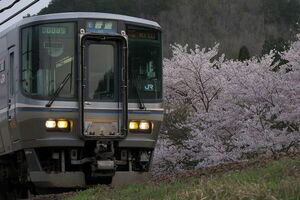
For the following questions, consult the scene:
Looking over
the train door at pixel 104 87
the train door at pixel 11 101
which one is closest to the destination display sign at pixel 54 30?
the train door at pixel 104 87

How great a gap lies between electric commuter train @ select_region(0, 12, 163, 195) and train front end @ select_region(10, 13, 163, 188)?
0.02 metres

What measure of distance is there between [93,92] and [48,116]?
2.85ft

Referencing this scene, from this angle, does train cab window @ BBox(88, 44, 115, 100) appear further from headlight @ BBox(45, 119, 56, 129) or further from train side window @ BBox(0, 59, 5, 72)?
train side window @ BBox(0, 59, 5, 72)

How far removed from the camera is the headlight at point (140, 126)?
11.4 metres

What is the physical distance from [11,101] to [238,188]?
233 inches

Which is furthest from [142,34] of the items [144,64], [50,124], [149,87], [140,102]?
[50,124]

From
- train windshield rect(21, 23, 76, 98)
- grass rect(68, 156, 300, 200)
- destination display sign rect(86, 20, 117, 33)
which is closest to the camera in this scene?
grass rect(68, 156, 300, 200)

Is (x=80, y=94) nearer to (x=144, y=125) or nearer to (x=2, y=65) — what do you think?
(x=144, y=125)

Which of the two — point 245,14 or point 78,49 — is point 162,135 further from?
point 245,14

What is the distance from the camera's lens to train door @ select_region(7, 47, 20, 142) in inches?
447

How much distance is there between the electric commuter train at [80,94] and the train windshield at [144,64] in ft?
0.06

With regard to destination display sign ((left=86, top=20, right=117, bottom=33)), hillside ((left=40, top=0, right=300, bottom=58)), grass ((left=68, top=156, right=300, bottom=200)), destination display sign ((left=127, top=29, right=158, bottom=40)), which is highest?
hillside ((left=40, top=0, right=300, bottom=58))

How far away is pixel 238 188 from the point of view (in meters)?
6.73

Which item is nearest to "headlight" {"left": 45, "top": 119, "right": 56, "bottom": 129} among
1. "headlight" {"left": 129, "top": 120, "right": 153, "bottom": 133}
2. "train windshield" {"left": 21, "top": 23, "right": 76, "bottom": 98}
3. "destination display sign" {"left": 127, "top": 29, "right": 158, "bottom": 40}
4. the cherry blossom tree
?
"train windshield" {"left": 21, "top": 23, "right": 76, "bottom": 98}
